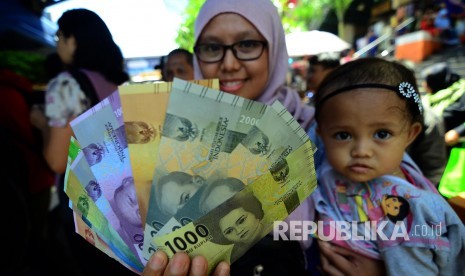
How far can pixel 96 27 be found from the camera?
69.7 inches

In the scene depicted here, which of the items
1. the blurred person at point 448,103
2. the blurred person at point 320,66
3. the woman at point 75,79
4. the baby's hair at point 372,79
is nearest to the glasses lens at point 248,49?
the baby's hair at point 372,79

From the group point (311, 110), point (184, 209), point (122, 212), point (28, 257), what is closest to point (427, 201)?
point (311, 110)

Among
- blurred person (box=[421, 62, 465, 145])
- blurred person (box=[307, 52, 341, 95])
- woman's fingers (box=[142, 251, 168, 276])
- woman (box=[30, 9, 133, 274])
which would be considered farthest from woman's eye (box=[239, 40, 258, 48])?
blurred person (box=[307, 52, 341, 95])

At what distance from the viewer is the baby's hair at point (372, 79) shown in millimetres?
1064

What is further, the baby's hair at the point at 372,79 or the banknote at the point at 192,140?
the baby's hair at the point at 372,79

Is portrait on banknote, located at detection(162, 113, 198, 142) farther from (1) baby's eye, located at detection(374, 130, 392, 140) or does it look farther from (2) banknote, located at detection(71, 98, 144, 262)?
(1) baby's eye, located at detection(374, 130, 392, 140)

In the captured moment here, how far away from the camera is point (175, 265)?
2.21ft

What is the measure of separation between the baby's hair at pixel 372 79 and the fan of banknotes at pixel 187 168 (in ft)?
1.70

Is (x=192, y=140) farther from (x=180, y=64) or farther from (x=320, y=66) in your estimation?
(x=320, y=66)

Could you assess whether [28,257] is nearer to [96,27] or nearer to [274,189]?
[96,27]

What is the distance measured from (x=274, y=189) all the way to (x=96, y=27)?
161 cm

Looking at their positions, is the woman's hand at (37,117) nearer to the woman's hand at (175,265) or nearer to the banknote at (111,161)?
the banknote at (111,161)

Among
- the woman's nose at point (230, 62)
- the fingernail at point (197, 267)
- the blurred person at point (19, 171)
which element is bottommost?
the blurred person at point (19, 171)

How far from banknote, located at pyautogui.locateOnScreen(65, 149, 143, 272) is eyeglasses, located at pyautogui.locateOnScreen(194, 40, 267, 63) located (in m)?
0.72
